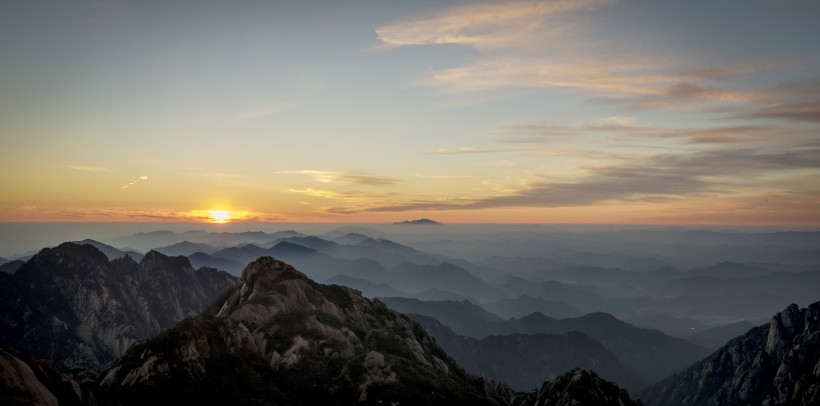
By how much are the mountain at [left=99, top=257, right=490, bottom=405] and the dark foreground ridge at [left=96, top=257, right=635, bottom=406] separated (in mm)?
295

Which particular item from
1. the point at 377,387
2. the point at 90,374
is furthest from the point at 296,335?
the point at 90,374

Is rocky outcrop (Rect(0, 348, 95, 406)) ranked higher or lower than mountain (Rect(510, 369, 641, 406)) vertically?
higher

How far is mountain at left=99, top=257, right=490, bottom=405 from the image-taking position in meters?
122

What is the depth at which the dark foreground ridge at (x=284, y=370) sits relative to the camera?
12303 centimetres

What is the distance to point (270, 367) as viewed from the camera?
481 ft

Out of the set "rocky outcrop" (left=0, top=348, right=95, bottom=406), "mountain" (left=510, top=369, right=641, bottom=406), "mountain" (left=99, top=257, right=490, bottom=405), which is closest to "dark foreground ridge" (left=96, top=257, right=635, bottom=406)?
"mountain" (left=99, top=257, right=490, bottom=405)

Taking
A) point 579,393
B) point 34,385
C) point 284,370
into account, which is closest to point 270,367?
point 284,370

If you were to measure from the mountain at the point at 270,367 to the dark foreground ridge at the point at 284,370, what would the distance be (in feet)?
0.97

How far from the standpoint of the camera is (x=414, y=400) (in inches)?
5374

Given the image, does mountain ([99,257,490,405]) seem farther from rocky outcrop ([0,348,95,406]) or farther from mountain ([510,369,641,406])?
mountain ([510,369,641,406])

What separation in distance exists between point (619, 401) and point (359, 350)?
96064 mm

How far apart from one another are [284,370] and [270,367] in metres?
5.16

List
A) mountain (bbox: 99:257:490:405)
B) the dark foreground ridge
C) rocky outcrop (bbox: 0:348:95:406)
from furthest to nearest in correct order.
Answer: the dark foreground ridge, mountain (bbox: 99:257:490:405), rocky outcrop (bbox: 0:348:95:406)

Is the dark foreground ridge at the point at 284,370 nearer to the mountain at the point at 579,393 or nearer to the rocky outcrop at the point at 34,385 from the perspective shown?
the mountain at the point at 579,393
